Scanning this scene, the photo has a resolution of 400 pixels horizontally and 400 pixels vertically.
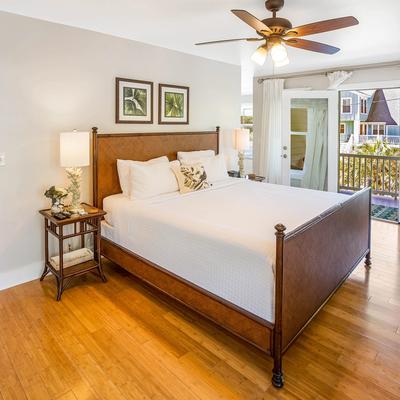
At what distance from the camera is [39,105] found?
3037 millimetres

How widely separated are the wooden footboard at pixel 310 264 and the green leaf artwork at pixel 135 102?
7.98 ft

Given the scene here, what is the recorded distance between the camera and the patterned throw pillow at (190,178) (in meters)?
3.56

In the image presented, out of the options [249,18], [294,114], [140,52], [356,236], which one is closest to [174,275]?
[356,236]

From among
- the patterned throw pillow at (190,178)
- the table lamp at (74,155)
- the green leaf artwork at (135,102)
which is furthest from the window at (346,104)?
the table lamp at (74,155)

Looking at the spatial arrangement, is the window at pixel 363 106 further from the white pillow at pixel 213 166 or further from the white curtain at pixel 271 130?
the white pillow at pixel 213 166

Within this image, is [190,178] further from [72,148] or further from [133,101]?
[72,148]

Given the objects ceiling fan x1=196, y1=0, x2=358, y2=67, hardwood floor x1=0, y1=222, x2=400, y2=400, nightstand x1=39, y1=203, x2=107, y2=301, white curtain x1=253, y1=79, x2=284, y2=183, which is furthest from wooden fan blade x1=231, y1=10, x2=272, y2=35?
white curtain x1=253, y1=79, x2=284, y2=183

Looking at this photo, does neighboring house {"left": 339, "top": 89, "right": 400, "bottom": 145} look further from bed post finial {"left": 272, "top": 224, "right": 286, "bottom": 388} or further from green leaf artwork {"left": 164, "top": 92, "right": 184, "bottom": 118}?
bed post finial {"left": 272, "top": 224, "right": 286, "bottom": 388}

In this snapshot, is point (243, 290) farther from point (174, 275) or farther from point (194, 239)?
point (174, 275)

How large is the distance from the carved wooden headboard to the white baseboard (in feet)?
2.75

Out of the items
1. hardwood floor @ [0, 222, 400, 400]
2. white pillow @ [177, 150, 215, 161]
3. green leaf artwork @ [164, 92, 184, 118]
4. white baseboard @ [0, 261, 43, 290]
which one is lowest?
hardwood floor @ [0, 222, 400, 400]

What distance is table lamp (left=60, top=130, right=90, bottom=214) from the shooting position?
2924 mm

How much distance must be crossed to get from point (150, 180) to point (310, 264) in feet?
5.93

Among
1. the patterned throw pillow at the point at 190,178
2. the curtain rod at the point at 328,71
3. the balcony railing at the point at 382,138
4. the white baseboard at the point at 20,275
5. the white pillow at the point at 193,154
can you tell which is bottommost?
the white baseboard at the point at 20,275
